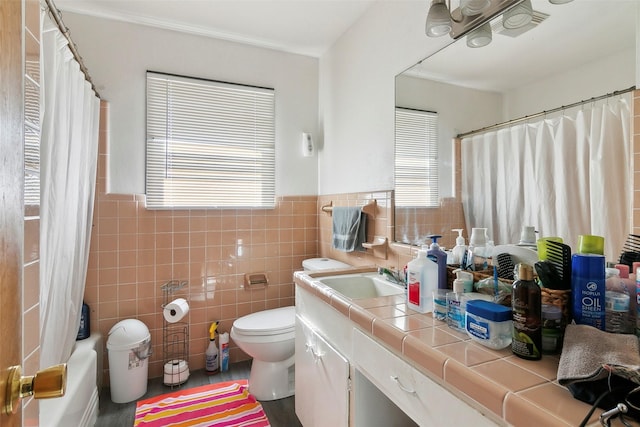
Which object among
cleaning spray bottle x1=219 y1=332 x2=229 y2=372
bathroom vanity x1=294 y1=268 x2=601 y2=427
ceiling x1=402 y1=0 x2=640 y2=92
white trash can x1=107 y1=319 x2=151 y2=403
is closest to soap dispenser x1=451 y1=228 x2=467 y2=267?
bathroom vanity x1=294 y1=268 x2=601 y2=427

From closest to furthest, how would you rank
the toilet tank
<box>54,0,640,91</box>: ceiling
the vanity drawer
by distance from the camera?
the vanity drawer, <box>54,0,640,91</box>: ceiling, the toilet tank

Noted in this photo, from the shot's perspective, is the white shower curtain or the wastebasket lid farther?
the wastebasket lid

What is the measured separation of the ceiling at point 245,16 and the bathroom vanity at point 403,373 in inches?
65.9

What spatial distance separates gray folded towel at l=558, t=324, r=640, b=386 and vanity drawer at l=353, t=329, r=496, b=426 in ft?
0.64

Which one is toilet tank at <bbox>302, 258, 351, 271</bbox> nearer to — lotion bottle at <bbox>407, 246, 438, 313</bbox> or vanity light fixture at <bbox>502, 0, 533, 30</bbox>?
lotion bottle at <bbox>407, 246, 438, 313</bbox>

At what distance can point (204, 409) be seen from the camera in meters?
1.91

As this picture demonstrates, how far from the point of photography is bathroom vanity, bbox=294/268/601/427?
2.10ft

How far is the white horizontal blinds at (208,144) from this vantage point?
7.43ft

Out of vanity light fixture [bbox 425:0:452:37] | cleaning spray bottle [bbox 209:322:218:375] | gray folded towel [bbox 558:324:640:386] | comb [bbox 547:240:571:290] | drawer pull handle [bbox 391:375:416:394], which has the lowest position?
cleaning spray bottle [bbox 209:322:218:375]

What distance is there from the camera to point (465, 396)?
73 centimetres

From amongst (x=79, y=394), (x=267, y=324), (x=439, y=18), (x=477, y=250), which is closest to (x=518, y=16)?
(x=439, y=18)

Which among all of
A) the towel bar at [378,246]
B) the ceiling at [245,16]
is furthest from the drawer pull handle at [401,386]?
the ceiling at [245,16]

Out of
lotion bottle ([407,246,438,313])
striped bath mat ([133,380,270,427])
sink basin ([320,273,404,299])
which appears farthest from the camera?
striped bath mat ([133,380,270,427])

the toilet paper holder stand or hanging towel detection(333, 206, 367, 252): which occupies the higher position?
hanging towel detection(333, 206, 367, 252)
